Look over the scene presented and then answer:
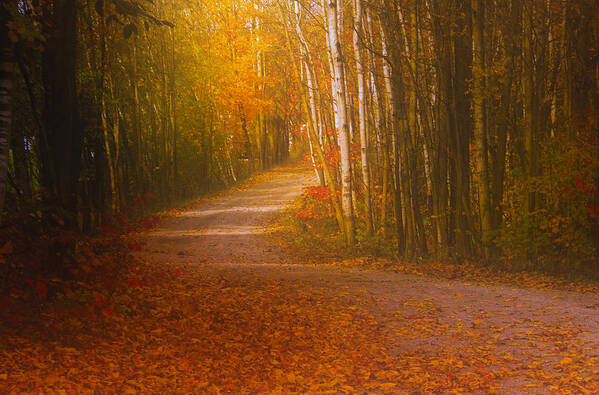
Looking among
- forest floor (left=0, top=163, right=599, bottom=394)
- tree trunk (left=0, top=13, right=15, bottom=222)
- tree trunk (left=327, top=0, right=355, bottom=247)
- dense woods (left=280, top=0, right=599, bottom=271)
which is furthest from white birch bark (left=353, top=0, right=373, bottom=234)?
tree trunk (left=0, top=13, right=15, bottom=222)

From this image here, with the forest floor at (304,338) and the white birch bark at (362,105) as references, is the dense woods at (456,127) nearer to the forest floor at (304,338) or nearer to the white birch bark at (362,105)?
the white birch bark at (362,105)

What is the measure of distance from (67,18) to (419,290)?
7327 mm

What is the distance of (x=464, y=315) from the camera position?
8.05 metres

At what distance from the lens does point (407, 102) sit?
1419cm

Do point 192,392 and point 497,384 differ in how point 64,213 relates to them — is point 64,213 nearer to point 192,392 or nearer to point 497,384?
point 192,392

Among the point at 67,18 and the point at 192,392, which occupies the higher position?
the point at 67,18

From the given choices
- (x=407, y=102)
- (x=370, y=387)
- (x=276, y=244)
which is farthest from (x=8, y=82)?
(x=276, y=244)

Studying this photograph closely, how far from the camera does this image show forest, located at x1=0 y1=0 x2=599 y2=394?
579 centimetres

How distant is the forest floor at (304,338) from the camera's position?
5289 mm

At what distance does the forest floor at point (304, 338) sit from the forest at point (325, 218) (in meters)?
0.04

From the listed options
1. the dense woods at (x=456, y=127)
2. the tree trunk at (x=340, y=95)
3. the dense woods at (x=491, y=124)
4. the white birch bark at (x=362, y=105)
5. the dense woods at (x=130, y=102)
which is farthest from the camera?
the tree trunk at (x=340, y=95)

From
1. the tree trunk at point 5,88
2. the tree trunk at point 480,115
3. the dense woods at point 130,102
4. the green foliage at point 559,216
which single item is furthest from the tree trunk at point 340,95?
the tree trunk at point 5,88

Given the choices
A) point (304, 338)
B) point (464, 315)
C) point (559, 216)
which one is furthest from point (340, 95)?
point (304, 338)

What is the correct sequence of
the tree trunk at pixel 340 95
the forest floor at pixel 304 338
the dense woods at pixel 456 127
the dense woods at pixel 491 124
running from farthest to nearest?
the tree trunk at pixel 340 95, the dense woods at pixel 491 124, the dense woods at pixel 456 127, the forest floor at pixel 304 338
